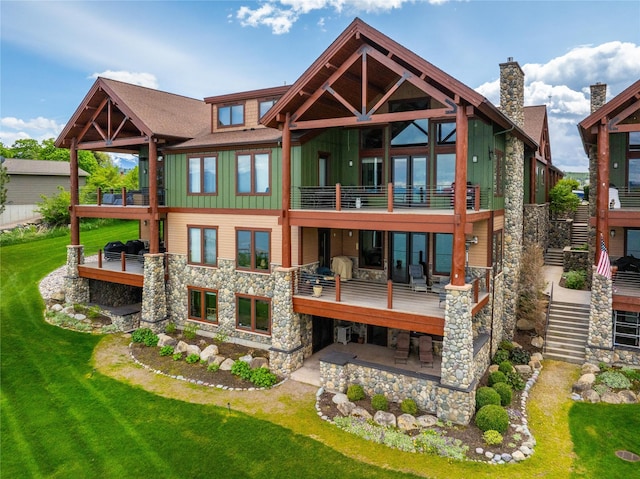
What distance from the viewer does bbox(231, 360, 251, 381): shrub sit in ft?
49.7

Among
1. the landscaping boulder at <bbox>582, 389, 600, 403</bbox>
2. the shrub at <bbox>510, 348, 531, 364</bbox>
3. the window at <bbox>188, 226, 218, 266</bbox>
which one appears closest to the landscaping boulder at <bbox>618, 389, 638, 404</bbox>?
the landscaping boulder at <bbox>582, 389, 600, 403</bbox>

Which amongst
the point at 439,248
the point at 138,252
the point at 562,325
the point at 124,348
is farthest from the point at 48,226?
the point at 562,325

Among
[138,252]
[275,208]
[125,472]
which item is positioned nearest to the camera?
[125,472]

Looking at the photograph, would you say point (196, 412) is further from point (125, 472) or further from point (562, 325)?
point (562, 325)

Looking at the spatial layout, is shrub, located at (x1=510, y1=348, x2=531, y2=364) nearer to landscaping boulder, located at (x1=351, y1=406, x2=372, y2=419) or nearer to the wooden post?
the wooden post

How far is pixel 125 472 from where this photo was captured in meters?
10.3

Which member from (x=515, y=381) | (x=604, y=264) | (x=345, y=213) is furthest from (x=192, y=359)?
(x=604, y=264)

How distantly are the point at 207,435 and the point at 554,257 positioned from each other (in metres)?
23.4

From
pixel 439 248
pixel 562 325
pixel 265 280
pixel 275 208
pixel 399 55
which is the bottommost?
pixel 562 325

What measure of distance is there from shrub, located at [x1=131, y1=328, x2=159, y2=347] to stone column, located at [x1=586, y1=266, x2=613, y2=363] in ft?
55.7

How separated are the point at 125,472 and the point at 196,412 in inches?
111

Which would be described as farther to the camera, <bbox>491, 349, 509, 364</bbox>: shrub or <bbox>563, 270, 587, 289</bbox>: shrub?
<bbox>563, 270, 587, 289</bbox>: shrub

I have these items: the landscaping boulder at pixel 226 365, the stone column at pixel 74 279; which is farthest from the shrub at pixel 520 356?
the stone column at pixel 74 279

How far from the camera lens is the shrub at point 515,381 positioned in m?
14.3
